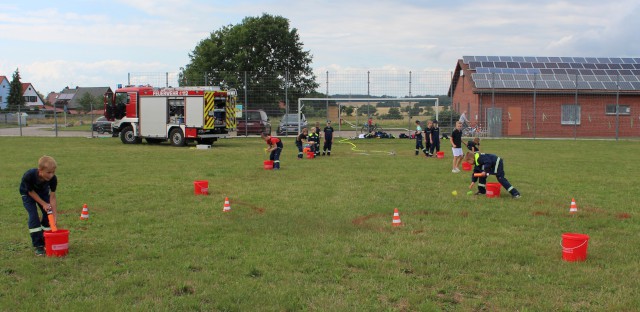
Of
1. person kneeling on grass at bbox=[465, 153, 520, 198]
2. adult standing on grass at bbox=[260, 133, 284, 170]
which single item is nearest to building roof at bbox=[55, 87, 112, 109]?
adult standing on grass at bbox=[260, 133, 284, 170]

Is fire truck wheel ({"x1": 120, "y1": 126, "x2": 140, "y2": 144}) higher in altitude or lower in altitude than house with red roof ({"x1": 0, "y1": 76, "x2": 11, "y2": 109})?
lower

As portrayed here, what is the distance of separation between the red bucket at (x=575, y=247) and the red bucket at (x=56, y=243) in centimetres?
566

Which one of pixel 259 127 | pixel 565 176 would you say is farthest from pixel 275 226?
pixel 259 127

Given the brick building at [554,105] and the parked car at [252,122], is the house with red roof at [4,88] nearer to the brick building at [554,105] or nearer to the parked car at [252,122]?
the parked car at [252,122]

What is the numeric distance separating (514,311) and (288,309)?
76.8 inches

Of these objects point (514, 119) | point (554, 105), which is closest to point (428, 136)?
point (514, 119)

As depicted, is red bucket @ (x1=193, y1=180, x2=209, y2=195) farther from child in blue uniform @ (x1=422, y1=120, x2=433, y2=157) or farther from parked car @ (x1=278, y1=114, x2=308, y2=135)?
parked car @ (x1=278, y1=114, x2=308, y2=135)

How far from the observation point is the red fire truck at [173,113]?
83.7 ft

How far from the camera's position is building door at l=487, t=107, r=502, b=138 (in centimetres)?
3403

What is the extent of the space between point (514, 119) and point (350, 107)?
9.95m

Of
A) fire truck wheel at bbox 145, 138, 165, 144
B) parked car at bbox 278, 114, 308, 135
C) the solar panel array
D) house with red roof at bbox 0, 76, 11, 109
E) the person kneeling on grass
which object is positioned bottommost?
the person kneeling on grass

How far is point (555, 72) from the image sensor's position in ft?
120

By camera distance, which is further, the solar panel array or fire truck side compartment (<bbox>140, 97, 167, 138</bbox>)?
the solar panel array

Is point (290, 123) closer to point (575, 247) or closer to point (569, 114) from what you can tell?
point (569, 114)
